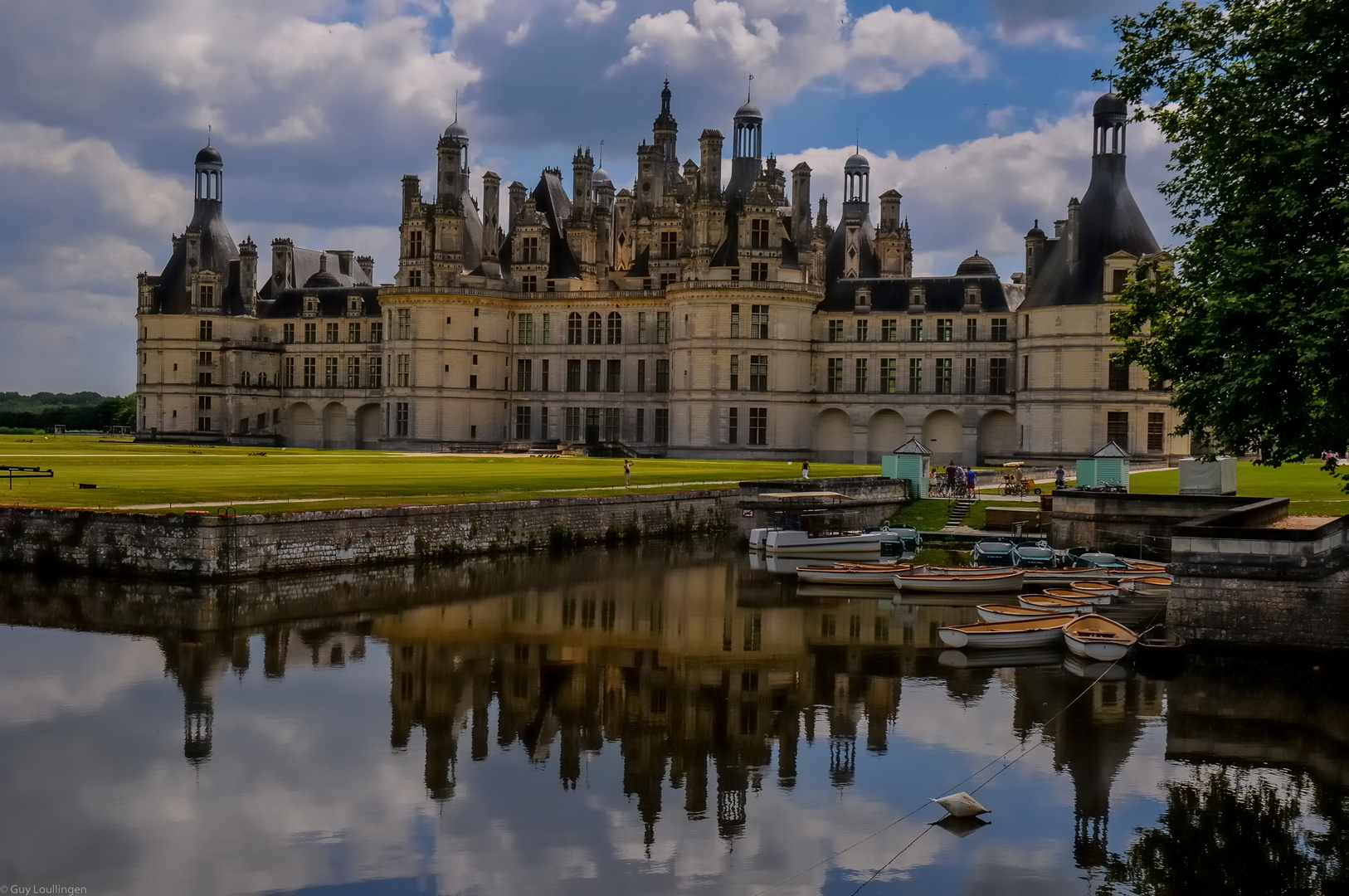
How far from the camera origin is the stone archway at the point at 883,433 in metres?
76.5

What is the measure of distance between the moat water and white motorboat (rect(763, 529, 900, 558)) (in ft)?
37.0

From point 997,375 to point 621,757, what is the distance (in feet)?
193

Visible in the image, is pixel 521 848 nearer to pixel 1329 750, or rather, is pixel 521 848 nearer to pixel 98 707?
pixel 98 707

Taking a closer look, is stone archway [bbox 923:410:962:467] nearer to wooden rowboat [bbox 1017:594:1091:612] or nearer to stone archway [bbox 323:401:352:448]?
stone archway [bbox 323:401:352:448]

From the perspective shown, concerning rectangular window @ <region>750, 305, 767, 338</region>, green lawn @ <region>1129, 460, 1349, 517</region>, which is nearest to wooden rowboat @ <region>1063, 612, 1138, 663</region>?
green lawn @ <region>1129, 460, 1349, 517</region>

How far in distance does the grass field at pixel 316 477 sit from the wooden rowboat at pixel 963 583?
12.7m

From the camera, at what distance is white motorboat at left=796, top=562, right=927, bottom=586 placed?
3578 cm

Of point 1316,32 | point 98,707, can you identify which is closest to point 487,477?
point 98,707

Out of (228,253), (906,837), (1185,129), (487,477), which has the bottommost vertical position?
(906,837)

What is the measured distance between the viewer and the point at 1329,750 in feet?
64.6

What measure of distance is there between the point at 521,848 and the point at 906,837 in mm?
4493

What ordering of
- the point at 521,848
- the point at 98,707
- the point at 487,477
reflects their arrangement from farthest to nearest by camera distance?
1. the point at 487,477
2. the point at 98,707
3. the point at 521,848

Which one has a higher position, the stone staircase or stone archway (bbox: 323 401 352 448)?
stone archway (bbox: 323 401 352 448)

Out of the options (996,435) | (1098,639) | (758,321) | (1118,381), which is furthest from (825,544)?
(996,435)
